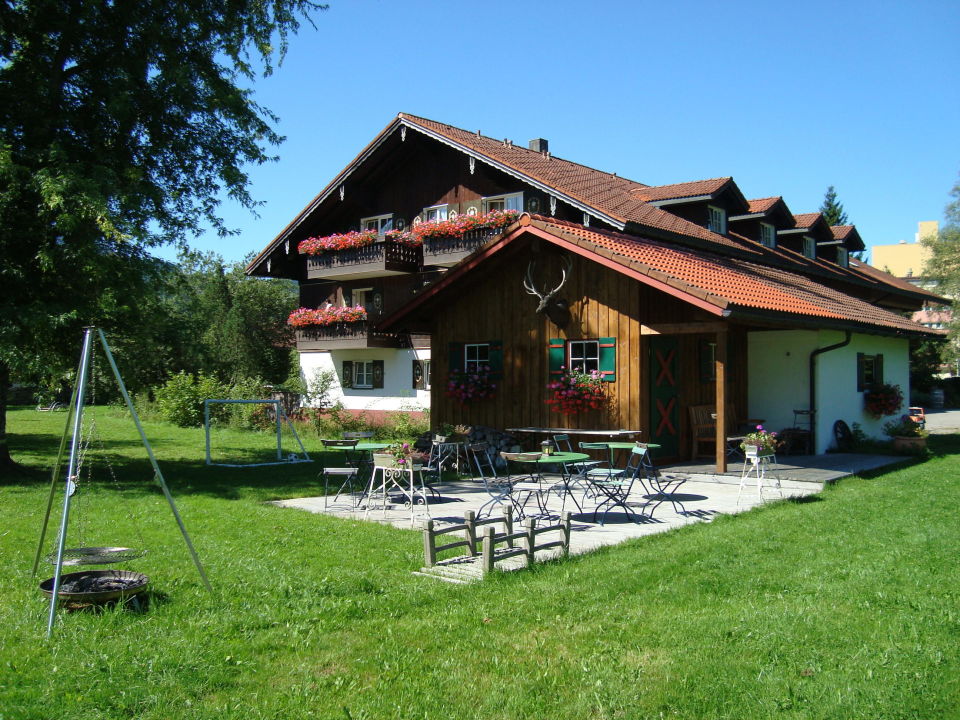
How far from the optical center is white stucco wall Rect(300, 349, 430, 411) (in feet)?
83.8

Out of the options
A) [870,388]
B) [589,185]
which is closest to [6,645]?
[870,388]

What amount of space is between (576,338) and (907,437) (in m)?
7.64

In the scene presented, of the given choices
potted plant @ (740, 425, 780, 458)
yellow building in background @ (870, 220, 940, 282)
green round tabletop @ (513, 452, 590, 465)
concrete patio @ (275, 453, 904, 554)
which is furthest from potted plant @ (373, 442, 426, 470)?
yellow building in background @ (870, 220, 940, 282)

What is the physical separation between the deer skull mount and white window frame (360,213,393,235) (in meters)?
11.1

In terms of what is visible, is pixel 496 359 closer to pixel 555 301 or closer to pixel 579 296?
pixel 555 301

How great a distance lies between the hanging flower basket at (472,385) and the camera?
1581cm

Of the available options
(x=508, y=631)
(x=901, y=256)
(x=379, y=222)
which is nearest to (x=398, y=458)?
(x=508, y=631)

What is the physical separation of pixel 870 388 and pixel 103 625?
1705 centimetres

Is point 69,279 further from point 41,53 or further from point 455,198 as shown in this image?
point 455,198

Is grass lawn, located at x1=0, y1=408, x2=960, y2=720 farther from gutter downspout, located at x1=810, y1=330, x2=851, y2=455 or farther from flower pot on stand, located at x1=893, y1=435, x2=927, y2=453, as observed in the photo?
flower pot on stand, located at x1=893, y1=435, x2=927, y2=453

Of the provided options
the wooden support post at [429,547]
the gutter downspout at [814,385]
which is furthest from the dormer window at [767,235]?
the wooden support post at [429,547]

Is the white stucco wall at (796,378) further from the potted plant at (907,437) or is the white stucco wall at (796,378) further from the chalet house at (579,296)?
the potted plant at (907,437)

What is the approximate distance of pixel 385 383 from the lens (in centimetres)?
2650

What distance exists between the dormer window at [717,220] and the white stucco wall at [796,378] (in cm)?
595
